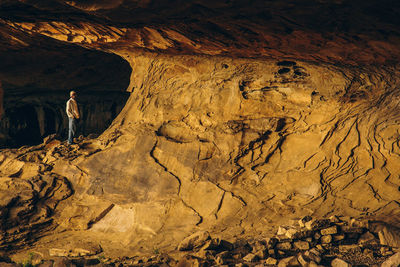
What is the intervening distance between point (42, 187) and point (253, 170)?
11.8 feet

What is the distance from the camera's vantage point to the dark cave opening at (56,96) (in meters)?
10.0

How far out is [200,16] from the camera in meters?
4.54

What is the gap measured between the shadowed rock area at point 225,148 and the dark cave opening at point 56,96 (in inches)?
117

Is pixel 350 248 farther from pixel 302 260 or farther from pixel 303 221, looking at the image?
pixel 302 260

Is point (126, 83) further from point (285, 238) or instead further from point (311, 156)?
point (285, 238)

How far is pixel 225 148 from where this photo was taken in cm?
592

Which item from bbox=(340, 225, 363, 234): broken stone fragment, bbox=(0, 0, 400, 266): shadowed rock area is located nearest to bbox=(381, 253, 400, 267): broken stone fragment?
bbox=(0, 0, 400, 266): shadowed rock area

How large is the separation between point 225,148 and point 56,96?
6917 mm

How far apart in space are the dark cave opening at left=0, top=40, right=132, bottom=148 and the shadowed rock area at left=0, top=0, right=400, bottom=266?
297 cm

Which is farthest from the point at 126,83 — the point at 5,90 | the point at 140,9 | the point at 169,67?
the point at 140,9

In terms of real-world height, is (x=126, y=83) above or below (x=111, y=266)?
above

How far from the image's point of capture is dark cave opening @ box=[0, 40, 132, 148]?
1003cm

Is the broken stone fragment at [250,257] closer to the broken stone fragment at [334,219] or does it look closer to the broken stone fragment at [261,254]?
the broken stone fragment at [261,254]

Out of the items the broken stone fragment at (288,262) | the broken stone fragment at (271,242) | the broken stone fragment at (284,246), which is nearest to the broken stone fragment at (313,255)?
the broken stone fragment at (288,262)
